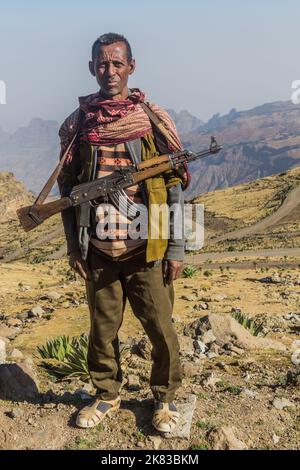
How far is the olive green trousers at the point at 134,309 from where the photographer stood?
410 centimetres

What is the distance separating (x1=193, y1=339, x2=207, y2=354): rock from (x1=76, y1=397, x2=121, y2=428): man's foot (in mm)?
3045

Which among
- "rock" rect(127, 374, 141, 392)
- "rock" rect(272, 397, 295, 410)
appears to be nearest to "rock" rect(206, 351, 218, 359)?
"rock" rect(127, 374, 141, 392)

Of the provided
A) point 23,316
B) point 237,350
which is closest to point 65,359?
point 237,350

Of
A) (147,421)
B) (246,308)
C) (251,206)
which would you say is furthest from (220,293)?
(251,206)

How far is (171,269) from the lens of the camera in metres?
4.09

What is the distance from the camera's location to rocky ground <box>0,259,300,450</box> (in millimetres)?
4246

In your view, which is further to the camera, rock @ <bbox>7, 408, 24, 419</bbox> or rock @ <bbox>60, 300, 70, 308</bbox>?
rock @ <bbox>60, 300, 70, 308</bbox>

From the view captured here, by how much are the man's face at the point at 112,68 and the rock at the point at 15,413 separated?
122 inches

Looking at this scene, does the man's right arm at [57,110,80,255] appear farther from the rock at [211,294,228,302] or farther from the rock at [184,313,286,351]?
the rock at [211,294,228,302]

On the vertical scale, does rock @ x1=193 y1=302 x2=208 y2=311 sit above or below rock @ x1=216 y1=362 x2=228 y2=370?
below

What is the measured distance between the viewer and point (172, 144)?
153 inches

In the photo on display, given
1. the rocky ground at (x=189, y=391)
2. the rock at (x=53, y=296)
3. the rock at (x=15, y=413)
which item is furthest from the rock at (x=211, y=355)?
the rock at (x=53, y=296)

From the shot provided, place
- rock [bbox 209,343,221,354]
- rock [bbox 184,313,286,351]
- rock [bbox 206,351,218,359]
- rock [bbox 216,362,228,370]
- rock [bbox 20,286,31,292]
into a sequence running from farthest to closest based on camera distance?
rock [bbox 20,286,31,292] → rock [bbox 184,313,286,351] → rock [bbox 209,343,221,354] → rock [bbox 206,351,218,359] → rock [bbox 216,362,228,370]

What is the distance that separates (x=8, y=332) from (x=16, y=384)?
4.91 meters
